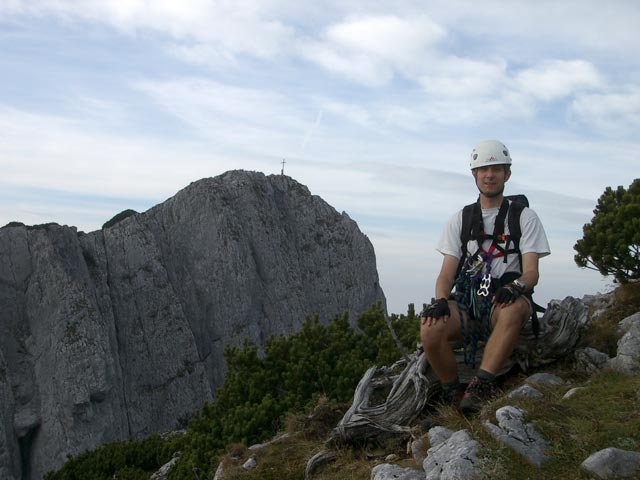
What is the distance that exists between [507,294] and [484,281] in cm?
42

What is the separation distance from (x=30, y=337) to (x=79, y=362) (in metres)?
4.21

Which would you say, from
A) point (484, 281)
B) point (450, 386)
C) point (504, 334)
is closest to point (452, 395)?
point (450, 386)

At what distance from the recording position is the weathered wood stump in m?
7.38

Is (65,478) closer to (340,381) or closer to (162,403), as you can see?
(340,381)

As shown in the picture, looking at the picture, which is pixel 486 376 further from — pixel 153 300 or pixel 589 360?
pixel 153 300

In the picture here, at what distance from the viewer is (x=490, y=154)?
735cm

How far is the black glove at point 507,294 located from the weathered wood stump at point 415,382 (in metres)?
1.20

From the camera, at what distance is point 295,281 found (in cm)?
5756

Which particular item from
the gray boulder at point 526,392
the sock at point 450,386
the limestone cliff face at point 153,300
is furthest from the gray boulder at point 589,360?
the limestone cliff face at point 153,300

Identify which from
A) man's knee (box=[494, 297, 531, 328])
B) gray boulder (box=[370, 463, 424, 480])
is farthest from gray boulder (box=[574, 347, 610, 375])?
gray boulder (box=[370, 463, 424, 480])

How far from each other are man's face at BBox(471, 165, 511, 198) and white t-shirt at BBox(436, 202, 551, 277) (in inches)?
7.9

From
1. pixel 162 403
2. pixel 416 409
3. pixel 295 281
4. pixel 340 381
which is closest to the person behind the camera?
pixel 416 409

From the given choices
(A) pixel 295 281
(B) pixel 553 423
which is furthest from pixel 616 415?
(A) pixel 295 281

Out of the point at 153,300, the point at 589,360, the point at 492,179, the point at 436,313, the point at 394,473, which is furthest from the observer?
the point at 153,300
